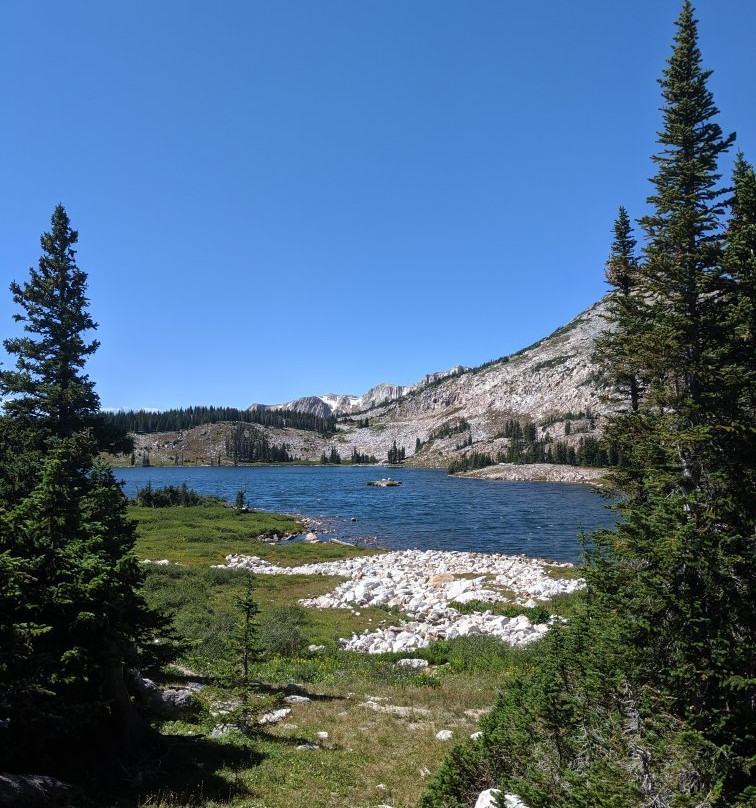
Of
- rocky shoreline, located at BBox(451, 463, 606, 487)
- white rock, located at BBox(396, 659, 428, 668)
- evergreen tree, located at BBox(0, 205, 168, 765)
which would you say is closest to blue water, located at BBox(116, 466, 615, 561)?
white rock, located at BBox(396, 659, 428, 668)

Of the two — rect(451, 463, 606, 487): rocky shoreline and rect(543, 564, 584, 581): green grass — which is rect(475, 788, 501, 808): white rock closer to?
rect(543, 564, 584, 581): green grass

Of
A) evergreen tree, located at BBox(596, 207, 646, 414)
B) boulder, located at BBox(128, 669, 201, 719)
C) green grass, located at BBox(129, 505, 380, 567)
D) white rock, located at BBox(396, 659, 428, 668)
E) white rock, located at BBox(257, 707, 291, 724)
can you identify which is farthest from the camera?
green grass, located at BBox(129, 505, 380, 567)

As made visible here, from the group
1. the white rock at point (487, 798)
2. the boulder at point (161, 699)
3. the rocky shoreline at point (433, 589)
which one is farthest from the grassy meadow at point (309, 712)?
the white rock at point (487, 798)

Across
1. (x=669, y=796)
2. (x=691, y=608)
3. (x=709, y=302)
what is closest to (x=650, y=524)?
(x=691, y=608)

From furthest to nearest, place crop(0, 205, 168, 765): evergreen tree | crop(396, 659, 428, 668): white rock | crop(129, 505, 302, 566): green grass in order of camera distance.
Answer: crop(129, 505, 302, 566): green grass
crop(396, 659, 428, 668): white rock
crop(0, 205, 168, 765): evergreen tree

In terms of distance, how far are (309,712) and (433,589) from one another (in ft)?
66.0

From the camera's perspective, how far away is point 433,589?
105ft

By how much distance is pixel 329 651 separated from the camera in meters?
20.5

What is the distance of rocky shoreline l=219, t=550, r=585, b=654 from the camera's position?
22266 millimetres

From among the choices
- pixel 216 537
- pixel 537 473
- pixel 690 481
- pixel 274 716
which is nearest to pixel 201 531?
pixel 216 537

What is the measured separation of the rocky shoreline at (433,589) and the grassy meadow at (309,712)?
165cm

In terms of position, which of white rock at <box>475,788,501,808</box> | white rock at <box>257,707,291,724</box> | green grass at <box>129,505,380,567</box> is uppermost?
white rock at <box>475,788,501,808</box>

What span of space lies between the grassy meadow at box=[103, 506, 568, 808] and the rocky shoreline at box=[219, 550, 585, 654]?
165 centimetres

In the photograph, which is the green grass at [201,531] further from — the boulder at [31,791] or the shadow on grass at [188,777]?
the boulder at [31,791]
